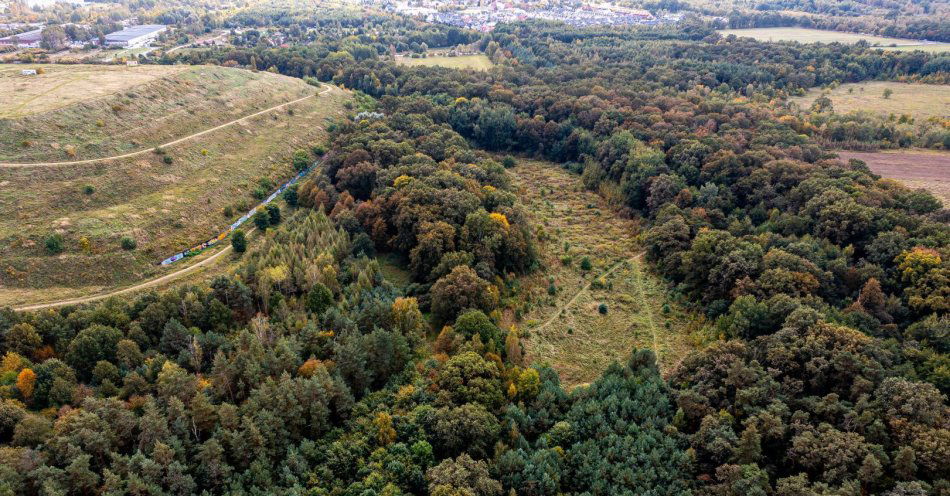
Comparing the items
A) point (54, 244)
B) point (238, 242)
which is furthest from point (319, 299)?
point (54, 244)

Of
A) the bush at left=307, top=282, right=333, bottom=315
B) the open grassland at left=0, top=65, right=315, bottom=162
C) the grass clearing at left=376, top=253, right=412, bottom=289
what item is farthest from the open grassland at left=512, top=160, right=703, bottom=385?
Result: the open grassland at left=0, top=65, right=315, bottom=162

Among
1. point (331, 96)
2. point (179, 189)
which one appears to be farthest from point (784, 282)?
point (331, 96)

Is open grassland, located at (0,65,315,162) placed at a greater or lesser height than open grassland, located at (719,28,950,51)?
lesser

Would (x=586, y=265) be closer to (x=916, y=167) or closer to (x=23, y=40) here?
(x=916, y=167)

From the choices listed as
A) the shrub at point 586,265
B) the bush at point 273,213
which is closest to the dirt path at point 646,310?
the shrub at point 586,265

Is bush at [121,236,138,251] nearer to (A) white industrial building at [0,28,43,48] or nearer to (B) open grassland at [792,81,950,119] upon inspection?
(A) white industrial building at [0,28,43,48]

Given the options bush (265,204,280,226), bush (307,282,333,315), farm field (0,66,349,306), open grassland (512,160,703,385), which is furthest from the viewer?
bush (265,204,280,226)

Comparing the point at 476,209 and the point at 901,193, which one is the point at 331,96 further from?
the point at 901,193
